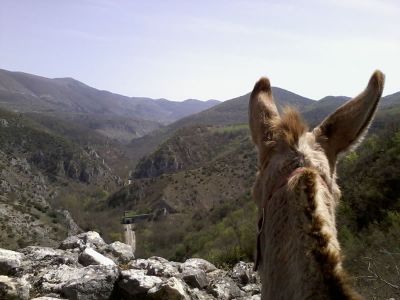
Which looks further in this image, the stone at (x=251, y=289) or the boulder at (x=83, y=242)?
the boulder at (x=83, y=242)

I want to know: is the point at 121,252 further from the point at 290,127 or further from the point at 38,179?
the point at 38,179

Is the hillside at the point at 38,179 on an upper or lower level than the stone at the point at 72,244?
lower

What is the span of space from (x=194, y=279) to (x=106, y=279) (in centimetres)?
170

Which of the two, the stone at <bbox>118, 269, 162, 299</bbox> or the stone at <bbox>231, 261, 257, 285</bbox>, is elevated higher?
the stone at <bbox>118, 269, 162, 299</bbox>

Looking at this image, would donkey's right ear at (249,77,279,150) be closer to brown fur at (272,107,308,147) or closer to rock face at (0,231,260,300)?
brown fur at (272,107,308,147)

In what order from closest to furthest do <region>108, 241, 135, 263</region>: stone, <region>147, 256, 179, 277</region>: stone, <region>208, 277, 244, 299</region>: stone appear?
1. <region>208, 277, 244, 299</region>: stone
2. <region>147, 256, 179, 277</region>: stone
3. <region>108, 241, 135, 263</region>: stone

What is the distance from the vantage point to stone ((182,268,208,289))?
802 cm

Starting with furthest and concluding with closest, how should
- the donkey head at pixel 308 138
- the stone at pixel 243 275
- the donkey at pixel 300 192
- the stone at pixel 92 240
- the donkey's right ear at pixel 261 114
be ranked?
the stone at pixel 92 240, the stone at pixel 243 275, the donkey's right ear at pixel 261 114, the donkey head at pixel 308 138, the donkey at pixel 300 192

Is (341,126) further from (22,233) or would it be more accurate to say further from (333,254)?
(22,233)

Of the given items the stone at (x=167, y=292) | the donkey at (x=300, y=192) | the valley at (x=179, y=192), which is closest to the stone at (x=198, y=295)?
the stone at (x=167, y=292)

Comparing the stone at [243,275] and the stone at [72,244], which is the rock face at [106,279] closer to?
the stone at [243,275]

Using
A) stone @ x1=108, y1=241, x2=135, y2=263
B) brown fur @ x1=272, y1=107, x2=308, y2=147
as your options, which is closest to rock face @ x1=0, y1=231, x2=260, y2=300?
stone @ x1=108, y1=241, x2=135, y2=263

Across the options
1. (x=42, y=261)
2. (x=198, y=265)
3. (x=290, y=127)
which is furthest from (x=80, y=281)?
(x=290, y=127)

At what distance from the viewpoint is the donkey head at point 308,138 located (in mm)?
1973
